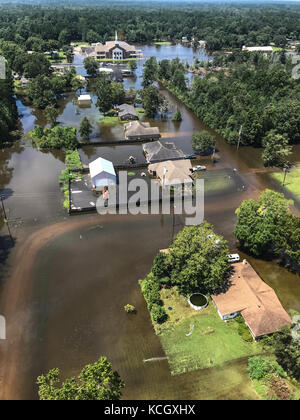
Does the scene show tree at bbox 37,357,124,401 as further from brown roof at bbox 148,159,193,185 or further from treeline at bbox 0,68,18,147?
treeline at bbox 0,68,18,147

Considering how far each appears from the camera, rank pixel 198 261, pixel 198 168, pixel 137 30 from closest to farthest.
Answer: pixel 198 261 → pixel 198 168 → pixel 137 30

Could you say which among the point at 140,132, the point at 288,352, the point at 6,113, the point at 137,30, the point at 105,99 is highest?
the point at 137,30

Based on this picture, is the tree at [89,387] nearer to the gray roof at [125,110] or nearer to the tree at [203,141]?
the tree at [203,141]

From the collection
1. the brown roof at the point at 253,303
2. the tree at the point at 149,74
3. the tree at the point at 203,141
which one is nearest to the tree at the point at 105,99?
the tree at the point at 149,74

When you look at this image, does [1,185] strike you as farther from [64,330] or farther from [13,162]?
[64,330]

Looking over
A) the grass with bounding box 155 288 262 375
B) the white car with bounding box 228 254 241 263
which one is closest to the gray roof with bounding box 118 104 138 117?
the white car with bounding box 228 254 241 263

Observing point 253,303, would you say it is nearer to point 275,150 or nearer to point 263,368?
point 263,368

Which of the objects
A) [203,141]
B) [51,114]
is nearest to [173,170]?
[203,141]
